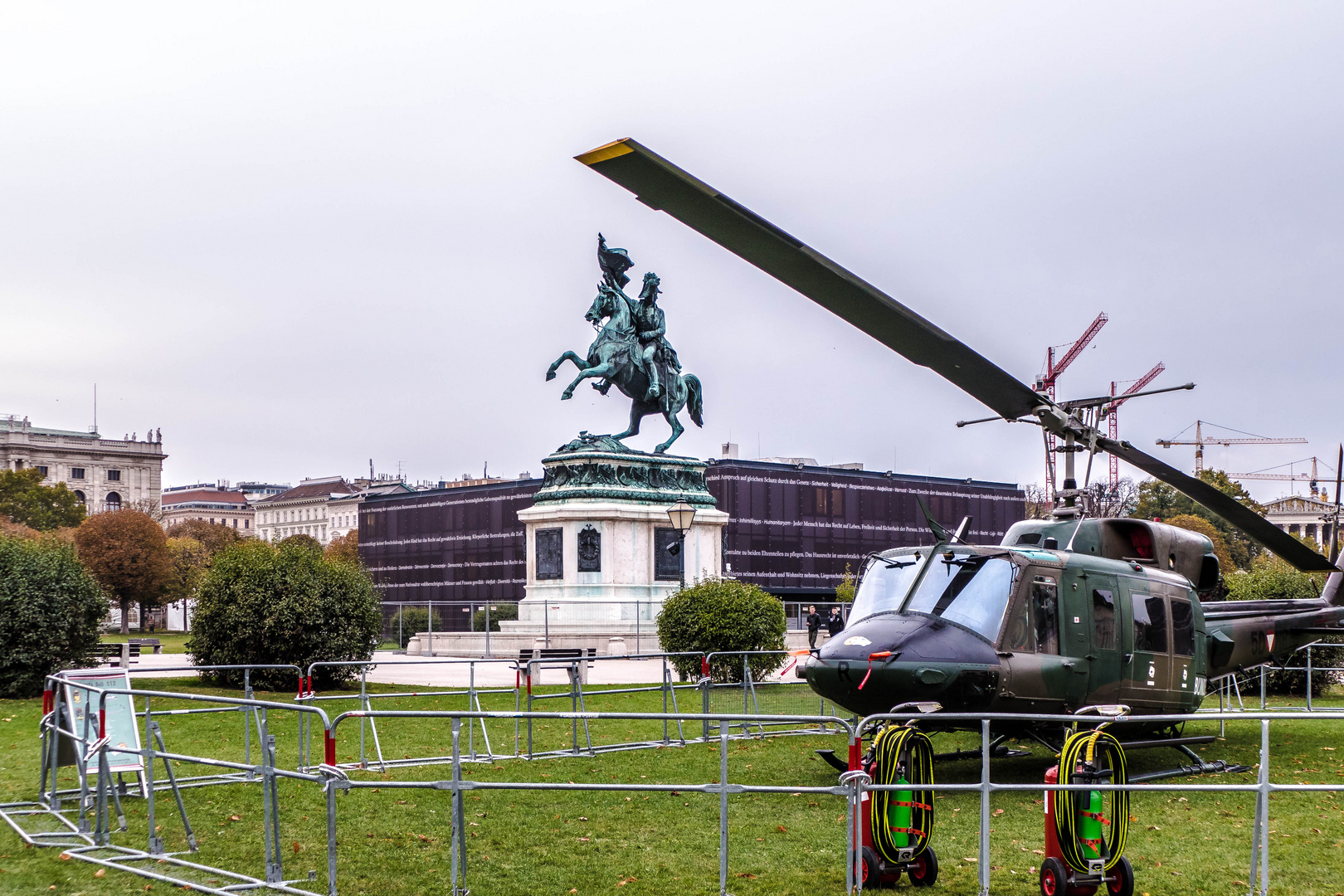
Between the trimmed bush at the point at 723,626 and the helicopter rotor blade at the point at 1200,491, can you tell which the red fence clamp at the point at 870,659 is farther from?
the trimmed bush at the point at 723,626

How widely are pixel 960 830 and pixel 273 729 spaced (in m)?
11.5

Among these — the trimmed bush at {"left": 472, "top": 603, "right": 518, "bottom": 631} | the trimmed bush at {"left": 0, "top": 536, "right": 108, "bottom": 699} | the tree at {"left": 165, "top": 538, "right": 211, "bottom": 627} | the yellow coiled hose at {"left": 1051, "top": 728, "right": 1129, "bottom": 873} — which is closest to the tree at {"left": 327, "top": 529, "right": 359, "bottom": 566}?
the tree at {"left": 165, "top": 538, "right": 211, "bottom": 627}

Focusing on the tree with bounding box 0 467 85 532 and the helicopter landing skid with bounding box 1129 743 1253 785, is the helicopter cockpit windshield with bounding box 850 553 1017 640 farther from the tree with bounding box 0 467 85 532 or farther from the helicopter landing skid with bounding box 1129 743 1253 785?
the tree with bounding box 0 467 85 532

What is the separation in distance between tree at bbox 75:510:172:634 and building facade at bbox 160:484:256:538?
104m

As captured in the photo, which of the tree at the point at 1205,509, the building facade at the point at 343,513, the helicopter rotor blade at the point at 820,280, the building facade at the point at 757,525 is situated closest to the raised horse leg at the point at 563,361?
the helicopter rotor blade at the point at 820,280

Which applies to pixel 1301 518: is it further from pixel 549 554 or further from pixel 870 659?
pixel 870 659

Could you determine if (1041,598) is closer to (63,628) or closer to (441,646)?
(63,628)

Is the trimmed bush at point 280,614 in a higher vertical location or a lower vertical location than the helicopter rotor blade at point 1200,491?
lower

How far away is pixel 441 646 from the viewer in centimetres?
4009

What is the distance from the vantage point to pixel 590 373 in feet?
121

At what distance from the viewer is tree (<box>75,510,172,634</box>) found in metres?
70.0

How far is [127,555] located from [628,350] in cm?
4464

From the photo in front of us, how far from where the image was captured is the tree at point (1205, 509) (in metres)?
80.1

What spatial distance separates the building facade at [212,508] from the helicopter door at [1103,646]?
171480 mm
